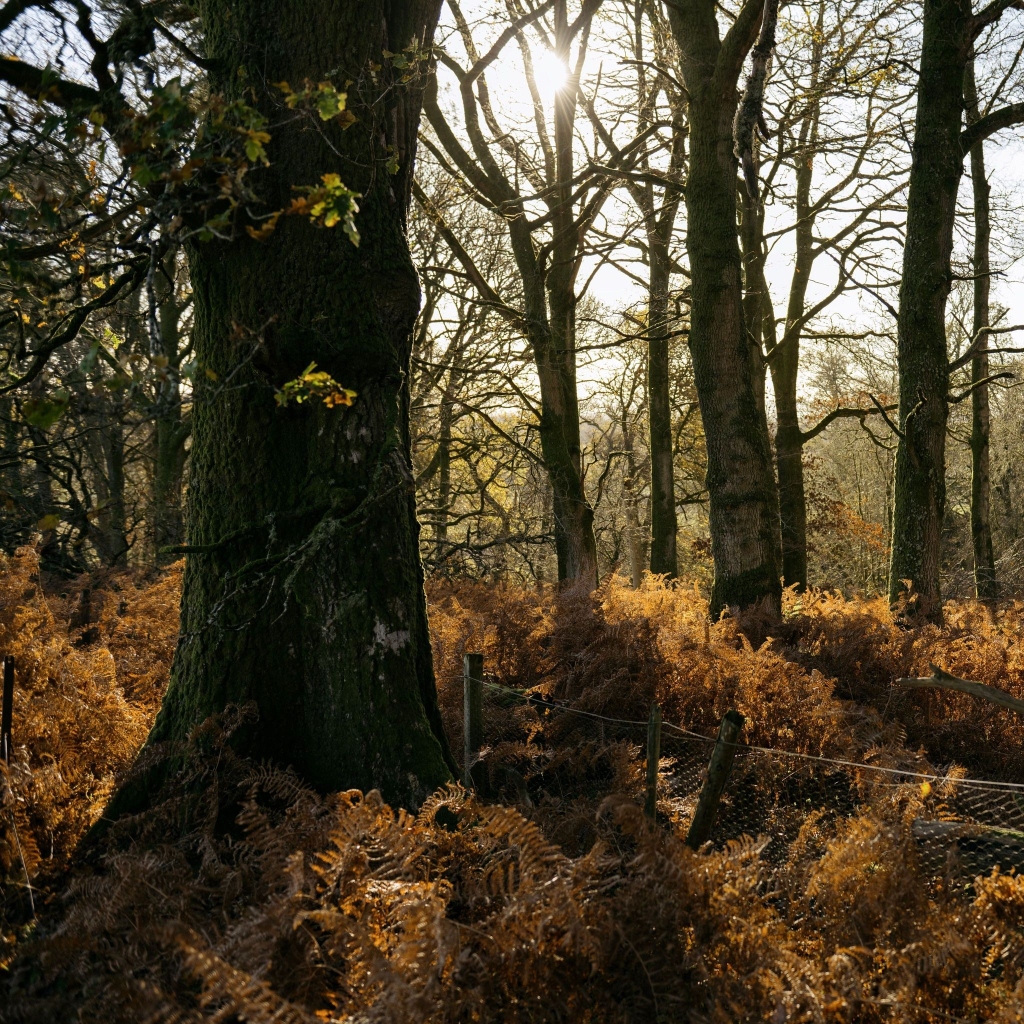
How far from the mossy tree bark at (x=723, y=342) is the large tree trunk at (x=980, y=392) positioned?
7123 millimetres

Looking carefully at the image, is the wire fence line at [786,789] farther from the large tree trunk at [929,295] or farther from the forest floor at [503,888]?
the large tree trunk at [929,295]

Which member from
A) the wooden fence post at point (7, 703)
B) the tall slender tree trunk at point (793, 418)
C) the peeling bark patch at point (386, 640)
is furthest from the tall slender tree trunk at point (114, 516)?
the tall slender tree trunk at point (793, 418)

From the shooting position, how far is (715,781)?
3172 millimetres

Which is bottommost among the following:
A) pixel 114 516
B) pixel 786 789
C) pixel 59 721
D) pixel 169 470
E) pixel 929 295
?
pixel 786 789

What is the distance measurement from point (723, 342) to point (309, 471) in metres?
5.25

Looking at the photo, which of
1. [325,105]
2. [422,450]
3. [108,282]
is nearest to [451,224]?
[422,450]

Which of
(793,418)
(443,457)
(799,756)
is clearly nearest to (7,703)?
(799,756)

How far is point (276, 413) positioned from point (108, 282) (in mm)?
1046

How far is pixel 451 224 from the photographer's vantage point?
12.9 m

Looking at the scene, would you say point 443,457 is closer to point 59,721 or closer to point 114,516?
point 114,516

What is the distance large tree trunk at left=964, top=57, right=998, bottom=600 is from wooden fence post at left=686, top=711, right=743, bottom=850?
11366mm

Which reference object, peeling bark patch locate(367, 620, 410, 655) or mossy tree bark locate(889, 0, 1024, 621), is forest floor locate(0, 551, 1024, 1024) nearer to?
peeling bark patch locate(367, 620, 410, 655)

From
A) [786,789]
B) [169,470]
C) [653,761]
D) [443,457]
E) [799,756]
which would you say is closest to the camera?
[799,756]

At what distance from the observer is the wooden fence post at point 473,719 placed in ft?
14.0
